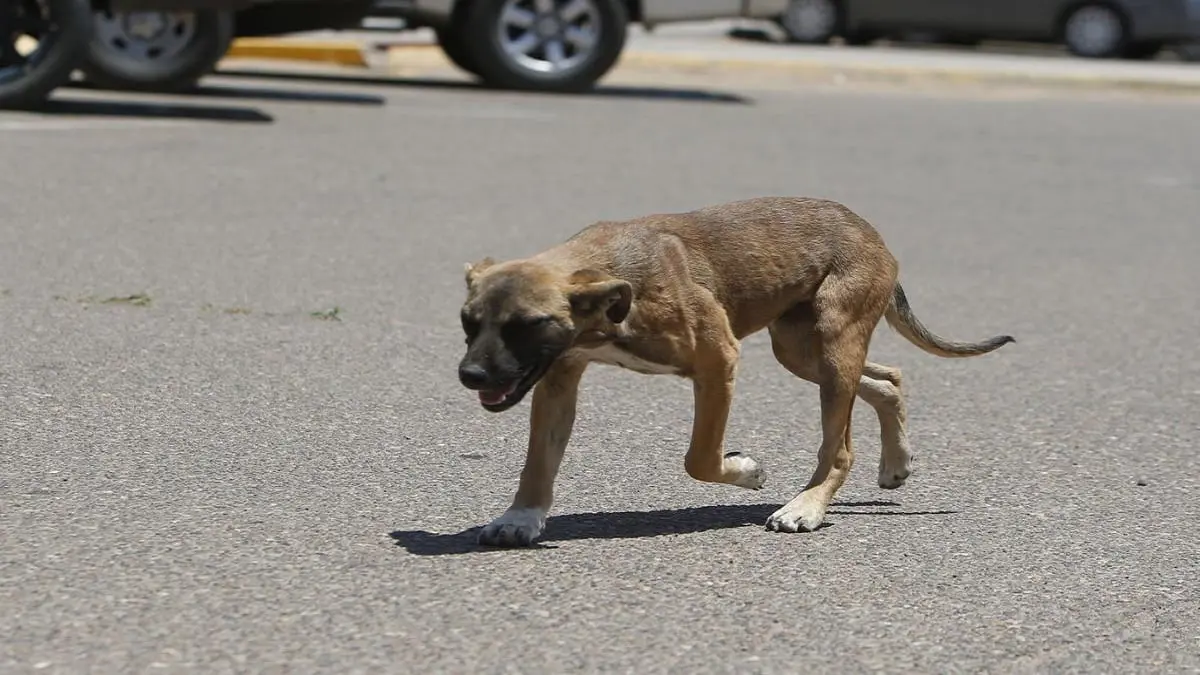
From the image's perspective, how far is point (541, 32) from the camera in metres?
16.3

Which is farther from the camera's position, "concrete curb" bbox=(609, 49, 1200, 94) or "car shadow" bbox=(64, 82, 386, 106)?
"concrete curb" bbox=(609, 49, 1200, 94)

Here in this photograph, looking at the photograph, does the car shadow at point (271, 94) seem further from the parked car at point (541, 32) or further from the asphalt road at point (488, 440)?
the asphalt road at point (488, 440)

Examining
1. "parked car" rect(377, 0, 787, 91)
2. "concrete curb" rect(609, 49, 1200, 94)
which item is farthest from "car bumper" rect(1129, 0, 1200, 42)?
"parked car" rect(377, 0, 787, 91)

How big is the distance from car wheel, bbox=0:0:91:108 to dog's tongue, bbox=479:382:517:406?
8.42 m

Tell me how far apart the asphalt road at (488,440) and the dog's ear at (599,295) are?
59 centimetres

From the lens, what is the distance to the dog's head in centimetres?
465


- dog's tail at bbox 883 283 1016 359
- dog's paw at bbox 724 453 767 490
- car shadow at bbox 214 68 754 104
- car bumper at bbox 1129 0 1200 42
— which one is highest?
dog's tail at bbox 883 283 1016 359

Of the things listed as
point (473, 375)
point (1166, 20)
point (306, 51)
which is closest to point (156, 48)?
point (306, 51)

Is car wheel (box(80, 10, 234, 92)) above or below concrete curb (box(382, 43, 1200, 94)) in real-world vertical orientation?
above

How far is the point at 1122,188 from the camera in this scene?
13.1m

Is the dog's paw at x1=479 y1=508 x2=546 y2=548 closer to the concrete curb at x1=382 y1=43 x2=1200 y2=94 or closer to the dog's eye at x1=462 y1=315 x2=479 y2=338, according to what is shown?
→ the dog's eye at x1=462 y1=315 x2=479 y2=338

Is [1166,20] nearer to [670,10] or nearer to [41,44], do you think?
[670,10]

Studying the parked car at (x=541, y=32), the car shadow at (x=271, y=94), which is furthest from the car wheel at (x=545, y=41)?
the car shadow at (x=271, y=94)

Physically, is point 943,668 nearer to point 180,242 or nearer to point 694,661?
point 694,661
